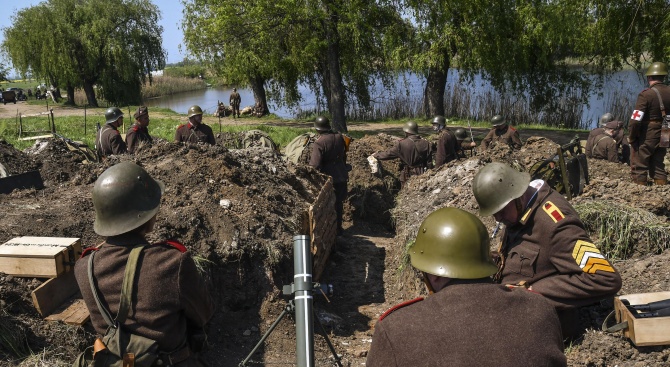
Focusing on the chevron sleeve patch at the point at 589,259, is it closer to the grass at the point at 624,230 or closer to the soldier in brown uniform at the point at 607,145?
the grass at the point at 624,230

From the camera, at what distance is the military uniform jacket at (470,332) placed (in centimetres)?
198

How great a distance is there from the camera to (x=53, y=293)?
480 cm

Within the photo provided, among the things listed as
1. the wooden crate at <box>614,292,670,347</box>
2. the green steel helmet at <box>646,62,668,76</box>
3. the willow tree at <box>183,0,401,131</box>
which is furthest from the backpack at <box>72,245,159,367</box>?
the willow tree at <box>183,0,401,131</box>

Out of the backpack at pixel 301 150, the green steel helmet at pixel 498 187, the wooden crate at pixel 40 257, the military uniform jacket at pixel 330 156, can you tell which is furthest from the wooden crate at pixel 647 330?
the backpack at pixel 301 150

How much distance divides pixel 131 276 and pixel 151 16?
3342 centimetres

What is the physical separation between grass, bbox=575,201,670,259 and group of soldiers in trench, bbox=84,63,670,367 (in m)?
1.71

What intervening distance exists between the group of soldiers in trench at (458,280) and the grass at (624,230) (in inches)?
67.5

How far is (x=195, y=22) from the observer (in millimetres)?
22703

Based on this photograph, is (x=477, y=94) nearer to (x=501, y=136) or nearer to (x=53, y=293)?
(x=501, y=136)

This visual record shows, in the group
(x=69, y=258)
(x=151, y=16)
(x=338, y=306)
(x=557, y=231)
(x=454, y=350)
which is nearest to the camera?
(x=454, y=350)

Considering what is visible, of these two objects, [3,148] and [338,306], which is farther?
[3,148]

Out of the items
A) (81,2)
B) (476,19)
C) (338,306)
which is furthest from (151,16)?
(338,306)

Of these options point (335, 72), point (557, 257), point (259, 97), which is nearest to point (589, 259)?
point (557, 257)

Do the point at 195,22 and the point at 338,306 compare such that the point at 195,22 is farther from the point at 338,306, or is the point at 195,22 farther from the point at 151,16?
the point at 338,306
